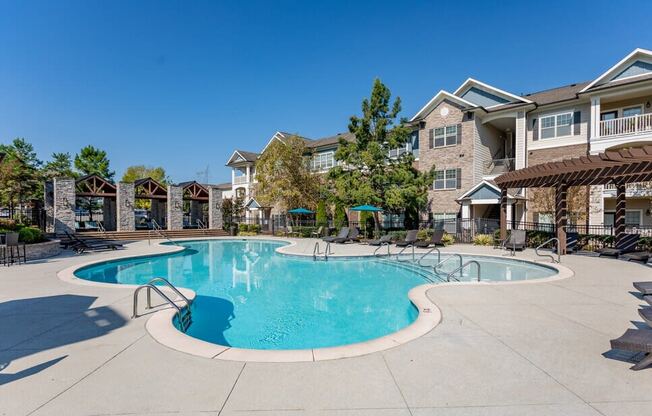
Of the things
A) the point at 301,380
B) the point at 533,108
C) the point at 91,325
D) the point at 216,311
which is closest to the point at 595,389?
the point at 301,380

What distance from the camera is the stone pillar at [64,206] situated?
870 inches

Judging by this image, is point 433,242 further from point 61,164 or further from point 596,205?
point 61,164

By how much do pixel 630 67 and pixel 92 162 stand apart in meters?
55.3

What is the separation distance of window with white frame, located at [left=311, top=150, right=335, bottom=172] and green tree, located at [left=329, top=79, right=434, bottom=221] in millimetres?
8939

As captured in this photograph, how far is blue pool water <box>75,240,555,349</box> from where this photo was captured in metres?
6.55

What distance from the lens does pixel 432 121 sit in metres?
25.4

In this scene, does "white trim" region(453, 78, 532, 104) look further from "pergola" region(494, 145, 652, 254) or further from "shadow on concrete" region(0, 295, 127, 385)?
"shadow on concrete" region(0, 295, 127, 385)

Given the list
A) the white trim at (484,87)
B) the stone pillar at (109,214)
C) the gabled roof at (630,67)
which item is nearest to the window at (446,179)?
the white trim at (484,87)

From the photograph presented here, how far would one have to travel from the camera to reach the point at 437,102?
2520 centimetres

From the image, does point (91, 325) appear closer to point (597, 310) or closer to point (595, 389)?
point (595, 389)

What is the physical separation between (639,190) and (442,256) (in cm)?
1330

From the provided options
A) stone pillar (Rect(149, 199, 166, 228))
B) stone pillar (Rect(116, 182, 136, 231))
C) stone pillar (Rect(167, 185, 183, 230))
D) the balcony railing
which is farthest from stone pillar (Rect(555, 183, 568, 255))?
stone pillar (Rect(149, 199, 166, 228))

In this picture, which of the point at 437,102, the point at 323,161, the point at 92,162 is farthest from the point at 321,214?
the point at 92,162

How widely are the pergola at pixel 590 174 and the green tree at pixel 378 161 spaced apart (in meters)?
6.45
